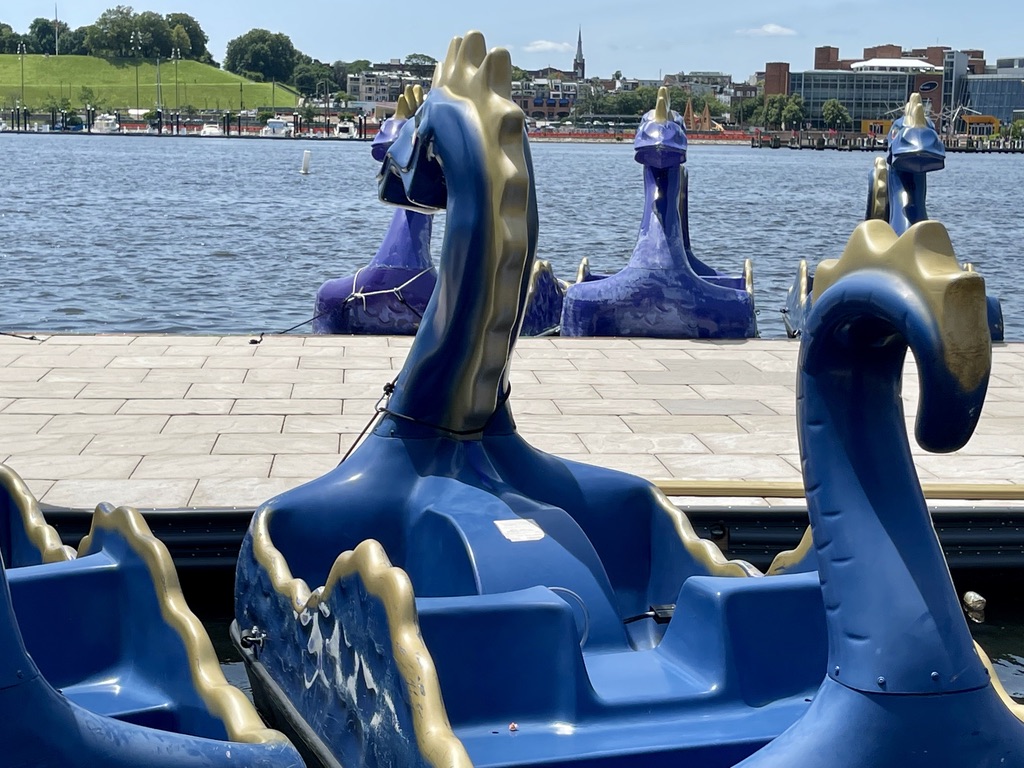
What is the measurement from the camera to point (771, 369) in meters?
11.8

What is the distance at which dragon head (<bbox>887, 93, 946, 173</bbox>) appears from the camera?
12.4m

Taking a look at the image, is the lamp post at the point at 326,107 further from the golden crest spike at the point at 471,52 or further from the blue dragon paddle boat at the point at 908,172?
the golden crest spike at the point at 471,52

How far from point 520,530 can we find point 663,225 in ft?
26.7

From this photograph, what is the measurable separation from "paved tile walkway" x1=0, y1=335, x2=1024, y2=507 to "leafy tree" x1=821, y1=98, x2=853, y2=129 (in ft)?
435

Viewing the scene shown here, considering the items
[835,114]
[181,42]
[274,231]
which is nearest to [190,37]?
[181,42]

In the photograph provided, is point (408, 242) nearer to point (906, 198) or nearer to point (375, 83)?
point (906, 198)

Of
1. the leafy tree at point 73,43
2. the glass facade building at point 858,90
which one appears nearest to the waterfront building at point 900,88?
the glass facade building at point 858,90

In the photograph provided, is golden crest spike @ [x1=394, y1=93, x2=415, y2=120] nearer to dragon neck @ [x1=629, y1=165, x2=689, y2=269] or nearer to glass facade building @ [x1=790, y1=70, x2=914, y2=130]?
dragon neck @ [x1=629, y1=165, x2=689, y2=269]

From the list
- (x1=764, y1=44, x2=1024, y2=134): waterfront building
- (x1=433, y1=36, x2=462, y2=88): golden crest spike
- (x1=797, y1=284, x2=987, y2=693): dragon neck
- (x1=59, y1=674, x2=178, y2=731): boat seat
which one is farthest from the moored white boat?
(x1=797, y1=284, x2=987, y2=693): dragon neck

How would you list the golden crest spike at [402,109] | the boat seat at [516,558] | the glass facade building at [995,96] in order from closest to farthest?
the boat seat at [516,558]
the golden crest spike at [402,109]
the glass facade building at [995,96]

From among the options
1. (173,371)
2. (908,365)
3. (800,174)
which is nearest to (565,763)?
(173,371)

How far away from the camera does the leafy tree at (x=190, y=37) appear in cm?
17262

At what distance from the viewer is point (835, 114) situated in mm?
141375

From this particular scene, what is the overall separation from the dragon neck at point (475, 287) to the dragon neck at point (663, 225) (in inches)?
295
